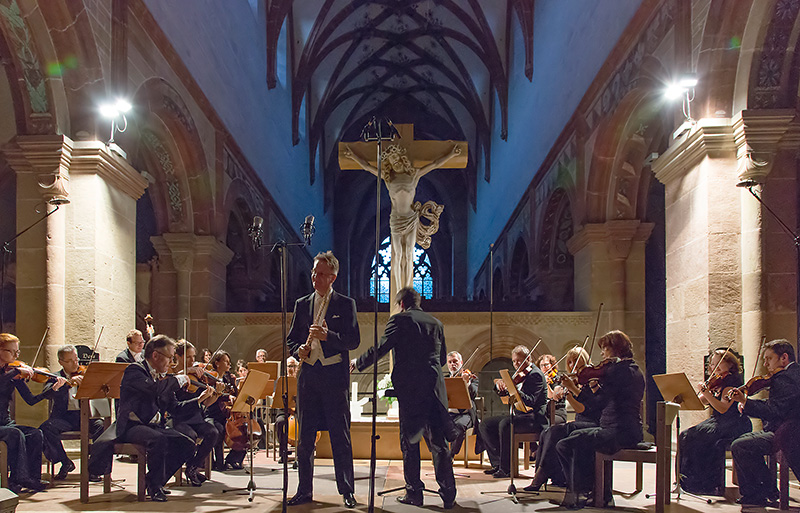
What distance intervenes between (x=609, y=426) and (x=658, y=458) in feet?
1.30

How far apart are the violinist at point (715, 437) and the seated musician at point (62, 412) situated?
16.6 ft

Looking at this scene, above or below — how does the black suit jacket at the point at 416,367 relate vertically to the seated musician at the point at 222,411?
above

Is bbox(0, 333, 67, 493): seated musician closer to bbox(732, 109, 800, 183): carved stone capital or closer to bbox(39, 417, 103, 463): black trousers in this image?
bbox(39, 417, 103, 463): black trousers

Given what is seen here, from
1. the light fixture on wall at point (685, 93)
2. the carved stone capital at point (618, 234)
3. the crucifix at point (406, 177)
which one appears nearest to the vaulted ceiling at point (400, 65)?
the carved stone capital at point (618, 234)

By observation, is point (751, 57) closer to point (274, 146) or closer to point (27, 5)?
point (27, 5)

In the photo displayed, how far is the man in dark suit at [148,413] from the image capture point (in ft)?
18.4

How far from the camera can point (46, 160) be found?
27.4 feet

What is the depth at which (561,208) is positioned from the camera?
16.1 metres

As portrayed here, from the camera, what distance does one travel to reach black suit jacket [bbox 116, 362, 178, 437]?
5625mm

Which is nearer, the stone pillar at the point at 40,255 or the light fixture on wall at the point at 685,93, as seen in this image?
the light fixture on wall at the point at 685,93

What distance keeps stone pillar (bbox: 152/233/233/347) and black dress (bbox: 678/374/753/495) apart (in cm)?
942

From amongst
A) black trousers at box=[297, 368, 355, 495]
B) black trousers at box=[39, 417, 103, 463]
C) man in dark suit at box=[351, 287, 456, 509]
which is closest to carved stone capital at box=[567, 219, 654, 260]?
man in dark suit at box=[351, 287, 456, 509]

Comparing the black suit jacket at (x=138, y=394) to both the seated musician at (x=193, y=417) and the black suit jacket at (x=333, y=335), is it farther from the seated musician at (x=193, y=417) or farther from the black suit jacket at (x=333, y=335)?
the black suit jacket at (x=333, y=335)

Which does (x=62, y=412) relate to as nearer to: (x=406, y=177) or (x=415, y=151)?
(x=406, y=177)
